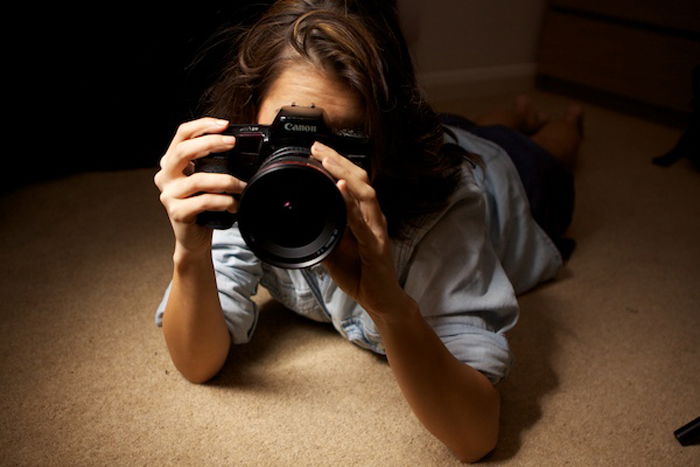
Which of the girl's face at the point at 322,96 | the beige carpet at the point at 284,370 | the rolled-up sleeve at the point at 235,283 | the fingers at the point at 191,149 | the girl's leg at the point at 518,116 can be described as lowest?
the beige carpet at the point at 284,370

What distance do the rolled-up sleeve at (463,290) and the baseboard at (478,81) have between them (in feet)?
4.10

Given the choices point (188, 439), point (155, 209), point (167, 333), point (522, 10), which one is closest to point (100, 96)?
point (155, 209)

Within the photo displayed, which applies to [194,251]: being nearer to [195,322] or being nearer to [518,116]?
[195,322]

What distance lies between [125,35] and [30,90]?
0.79 ft

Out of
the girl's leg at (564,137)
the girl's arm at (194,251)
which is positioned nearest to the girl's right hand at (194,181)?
the girl's arm at (194,251)

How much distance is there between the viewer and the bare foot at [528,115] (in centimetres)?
164

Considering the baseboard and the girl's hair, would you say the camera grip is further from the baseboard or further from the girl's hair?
the baseboard

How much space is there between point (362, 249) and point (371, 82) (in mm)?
193

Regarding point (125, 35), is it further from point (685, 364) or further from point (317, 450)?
point (685, 364)

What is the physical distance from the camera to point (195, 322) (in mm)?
819

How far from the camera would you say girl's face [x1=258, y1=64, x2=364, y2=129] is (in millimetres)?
703

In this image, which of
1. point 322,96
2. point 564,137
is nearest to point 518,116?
point 564,137

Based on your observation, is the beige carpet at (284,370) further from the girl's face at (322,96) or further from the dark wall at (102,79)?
the girl's face at (322,96)

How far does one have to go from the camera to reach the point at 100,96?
1.45m
